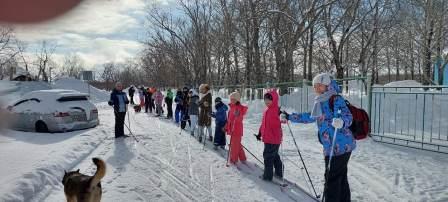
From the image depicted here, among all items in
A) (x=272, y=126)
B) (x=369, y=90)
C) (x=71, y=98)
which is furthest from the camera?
(x=71, y=98)

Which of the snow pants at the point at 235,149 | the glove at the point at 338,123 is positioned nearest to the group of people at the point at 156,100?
the snow pants at the point at 235,149

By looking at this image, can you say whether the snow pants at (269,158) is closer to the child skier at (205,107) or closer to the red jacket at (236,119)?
the red jacket at (236,119)

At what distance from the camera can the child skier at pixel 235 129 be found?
8.76 meters

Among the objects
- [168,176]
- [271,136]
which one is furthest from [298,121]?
[168,176]

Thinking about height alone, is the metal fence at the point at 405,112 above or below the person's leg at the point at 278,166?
above

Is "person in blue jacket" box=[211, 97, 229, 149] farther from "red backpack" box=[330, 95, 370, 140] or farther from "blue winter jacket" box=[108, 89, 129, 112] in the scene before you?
"red backpack" box=[330, 95, 370, 140]

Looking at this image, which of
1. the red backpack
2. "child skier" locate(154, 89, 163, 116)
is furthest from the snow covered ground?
"child skier" locate(154, 89, 163, 116)

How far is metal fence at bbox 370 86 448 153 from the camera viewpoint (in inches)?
399

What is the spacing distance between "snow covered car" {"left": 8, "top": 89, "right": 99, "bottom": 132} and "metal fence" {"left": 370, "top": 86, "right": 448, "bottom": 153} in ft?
33.6

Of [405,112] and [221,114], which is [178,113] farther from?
[405,112]

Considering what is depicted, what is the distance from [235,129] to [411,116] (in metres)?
5.31

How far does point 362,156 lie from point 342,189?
14.5 feet

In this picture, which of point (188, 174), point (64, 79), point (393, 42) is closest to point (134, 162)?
point (188, 174)

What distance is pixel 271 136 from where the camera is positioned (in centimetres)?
732
